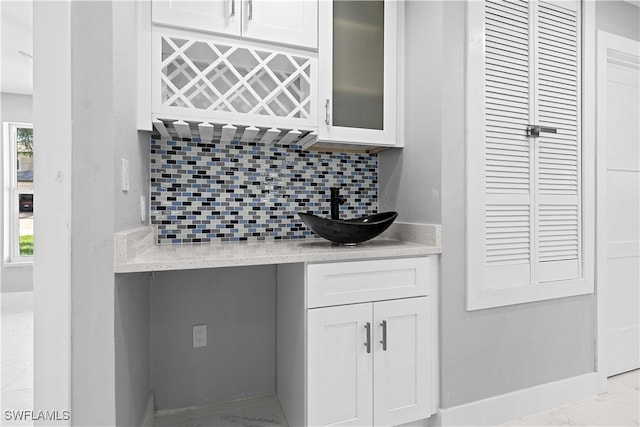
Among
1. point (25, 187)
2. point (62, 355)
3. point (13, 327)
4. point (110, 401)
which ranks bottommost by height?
point (13, 327)

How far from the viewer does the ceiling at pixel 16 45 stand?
7.76 ft

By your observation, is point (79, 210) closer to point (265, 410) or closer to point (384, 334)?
point (384, 334)

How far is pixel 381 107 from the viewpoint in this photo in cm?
192

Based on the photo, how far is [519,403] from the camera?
6.07 ft

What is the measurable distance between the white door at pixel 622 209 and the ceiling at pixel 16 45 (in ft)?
12.4

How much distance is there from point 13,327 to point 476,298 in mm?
3646

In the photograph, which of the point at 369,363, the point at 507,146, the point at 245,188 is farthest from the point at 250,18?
the point at 369,363

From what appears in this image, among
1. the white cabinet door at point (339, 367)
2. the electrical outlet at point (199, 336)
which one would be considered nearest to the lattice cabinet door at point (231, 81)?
the white cabinet door at point (339, 367)

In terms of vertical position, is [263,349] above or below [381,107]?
below

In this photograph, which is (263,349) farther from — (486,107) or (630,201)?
(630,201)

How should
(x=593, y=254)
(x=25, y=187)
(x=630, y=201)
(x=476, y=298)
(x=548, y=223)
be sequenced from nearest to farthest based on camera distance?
1. (x=476, y=298)
2. (x=548, y=223)
3. (x=593, y=254)
4. (x=630, y=201)
5. (x=25, y=187)

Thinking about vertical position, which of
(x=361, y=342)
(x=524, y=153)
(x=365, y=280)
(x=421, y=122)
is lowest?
(x=361, y=342)

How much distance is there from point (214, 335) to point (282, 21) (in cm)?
164

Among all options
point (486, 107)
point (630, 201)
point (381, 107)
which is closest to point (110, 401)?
point (381, 107)
